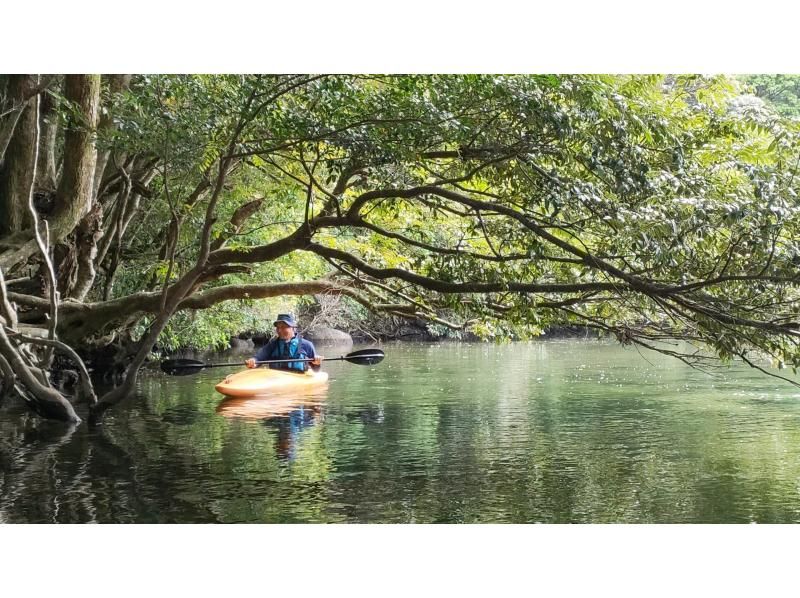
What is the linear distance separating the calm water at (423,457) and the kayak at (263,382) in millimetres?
227

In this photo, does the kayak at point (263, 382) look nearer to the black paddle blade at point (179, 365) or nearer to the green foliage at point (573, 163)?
the black paddle blade at point (179, 365)

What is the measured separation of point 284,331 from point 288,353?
432mm

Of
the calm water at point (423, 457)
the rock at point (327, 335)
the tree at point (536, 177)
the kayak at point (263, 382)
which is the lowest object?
the calm water at point (423, 457)

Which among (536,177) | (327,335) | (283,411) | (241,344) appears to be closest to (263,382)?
(283,411)

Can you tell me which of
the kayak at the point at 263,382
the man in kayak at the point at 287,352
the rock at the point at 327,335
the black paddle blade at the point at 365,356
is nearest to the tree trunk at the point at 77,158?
the kayak at the point at 263,382

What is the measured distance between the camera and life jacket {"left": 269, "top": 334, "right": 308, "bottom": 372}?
12297 mm

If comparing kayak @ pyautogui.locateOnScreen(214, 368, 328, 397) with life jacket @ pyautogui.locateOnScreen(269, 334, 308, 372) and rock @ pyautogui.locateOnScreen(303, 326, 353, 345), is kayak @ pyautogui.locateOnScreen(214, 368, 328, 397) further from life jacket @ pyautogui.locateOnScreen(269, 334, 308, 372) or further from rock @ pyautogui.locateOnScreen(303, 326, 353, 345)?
rock @ pyautogui.locateOnScreen(303, 326, 353, 345)

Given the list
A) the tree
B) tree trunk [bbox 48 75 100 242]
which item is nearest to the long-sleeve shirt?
the tree

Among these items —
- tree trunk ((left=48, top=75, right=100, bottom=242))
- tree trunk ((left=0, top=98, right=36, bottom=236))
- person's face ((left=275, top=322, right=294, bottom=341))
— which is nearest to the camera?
tree trunk ((left=48, top=75, right=100, bottom=242))

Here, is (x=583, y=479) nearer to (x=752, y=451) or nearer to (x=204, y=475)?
(x=752, y=451)

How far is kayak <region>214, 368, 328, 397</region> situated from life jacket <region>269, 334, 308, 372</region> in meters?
0.13

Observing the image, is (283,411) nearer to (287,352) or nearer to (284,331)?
(284,331)

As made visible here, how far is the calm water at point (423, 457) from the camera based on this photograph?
5.90 metres
